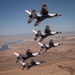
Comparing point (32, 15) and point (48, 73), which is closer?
point (32, 15)

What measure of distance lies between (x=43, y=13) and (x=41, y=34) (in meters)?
7.56

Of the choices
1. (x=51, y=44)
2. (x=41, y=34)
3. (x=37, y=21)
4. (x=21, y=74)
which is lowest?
(x=21, y=74)

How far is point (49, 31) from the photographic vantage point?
45062 mm

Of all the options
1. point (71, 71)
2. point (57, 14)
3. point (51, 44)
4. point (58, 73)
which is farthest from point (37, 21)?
point (71, 71)

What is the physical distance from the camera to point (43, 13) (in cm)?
3872

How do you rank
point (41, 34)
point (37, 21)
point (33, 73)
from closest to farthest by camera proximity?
point (37, 21), point (41, 34), point (33, 73)

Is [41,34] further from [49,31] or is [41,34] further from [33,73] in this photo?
[33,73]

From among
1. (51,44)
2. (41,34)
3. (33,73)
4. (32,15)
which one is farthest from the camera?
(33,73)

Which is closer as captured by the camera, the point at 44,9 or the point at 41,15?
the point at 44,9

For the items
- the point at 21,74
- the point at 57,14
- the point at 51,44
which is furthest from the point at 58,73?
the point at 57,14

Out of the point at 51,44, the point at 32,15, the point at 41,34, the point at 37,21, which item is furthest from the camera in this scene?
the point at 51,44

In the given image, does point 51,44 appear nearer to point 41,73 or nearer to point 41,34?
point 41,34

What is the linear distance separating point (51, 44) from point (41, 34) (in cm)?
984

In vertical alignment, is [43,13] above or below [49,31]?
above
